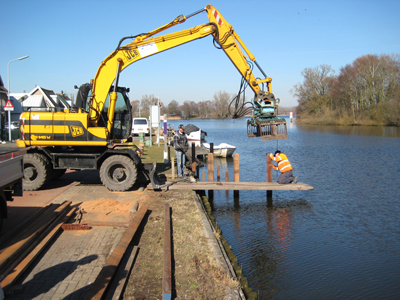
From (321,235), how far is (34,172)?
8.51 m

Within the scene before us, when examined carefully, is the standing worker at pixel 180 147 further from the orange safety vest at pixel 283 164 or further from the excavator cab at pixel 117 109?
the orange safety vest at pixel 283 164

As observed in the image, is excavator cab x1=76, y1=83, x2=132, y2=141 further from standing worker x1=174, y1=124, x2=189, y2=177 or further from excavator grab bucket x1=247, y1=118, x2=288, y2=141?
excavator grab bucket x1=247, y1=118, x2=288, y2=141

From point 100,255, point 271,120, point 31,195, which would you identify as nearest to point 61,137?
point 31,195

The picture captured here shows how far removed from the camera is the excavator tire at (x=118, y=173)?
33.9 ft

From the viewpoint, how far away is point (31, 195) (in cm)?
995

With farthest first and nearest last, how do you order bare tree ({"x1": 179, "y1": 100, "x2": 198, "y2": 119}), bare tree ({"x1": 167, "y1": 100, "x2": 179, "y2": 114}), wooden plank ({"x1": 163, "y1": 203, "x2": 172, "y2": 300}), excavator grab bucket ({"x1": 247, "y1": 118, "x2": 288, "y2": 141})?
1. bare tree ({"x1": 179, "y1": 100, "x2": 198, "y2": 119})
2. bare tree ({"x1": 167, "y1": 100, "x2": 179, "y2": 114})
3. excavator grab bucket ({"x1": 247, "y1": 118, "x2": 288, "y2": 141})
4. wooden plank ({"x1": 163, "y1": 203, "x2": 172, "y2": 300})

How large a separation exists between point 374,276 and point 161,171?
27.9ft

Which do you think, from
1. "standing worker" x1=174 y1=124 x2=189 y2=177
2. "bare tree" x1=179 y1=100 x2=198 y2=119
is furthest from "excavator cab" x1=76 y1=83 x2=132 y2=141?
"bare tree" x1=179 y1=100 x2=198 y2=119

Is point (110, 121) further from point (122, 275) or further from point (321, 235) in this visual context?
point (321, 235)

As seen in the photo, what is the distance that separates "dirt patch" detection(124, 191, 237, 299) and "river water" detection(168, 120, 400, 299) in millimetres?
1353

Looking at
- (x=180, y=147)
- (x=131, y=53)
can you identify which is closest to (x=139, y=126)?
(x=180, y=147)

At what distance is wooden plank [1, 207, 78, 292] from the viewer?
15.9ft

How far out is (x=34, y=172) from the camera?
10.5 metres

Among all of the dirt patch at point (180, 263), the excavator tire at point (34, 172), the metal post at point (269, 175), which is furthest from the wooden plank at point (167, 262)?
the metal post at point (269, 175)
